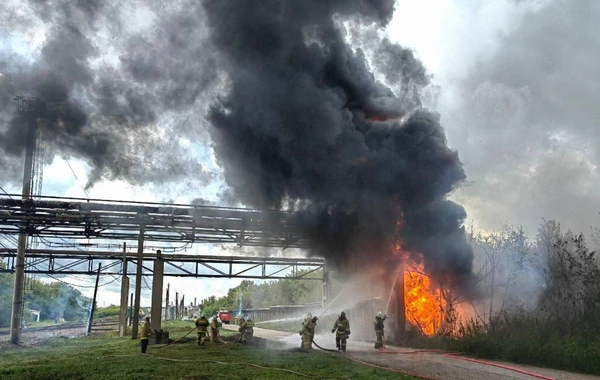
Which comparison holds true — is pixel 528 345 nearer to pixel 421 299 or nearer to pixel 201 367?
pixel 421 299

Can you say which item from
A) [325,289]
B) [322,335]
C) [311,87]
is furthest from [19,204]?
[325,289]

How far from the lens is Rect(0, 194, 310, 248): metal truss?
24.3m

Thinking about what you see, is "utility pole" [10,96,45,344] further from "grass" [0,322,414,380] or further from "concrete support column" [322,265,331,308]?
"concrete support column" [322,265,331,308]

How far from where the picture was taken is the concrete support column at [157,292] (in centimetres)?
2905

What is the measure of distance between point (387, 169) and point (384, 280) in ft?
21.8

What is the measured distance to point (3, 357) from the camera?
2405 centimetres

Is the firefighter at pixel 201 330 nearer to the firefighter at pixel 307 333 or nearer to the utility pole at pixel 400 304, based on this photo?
the firefighter at pixel 307 333

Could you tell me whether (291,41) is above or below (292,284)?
above

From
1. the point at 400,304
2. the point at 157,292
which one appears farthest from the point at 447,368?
the point at 157,292

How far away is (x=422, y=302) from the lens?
24750mm

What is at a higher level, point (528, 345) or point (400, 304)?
point (400, 304)

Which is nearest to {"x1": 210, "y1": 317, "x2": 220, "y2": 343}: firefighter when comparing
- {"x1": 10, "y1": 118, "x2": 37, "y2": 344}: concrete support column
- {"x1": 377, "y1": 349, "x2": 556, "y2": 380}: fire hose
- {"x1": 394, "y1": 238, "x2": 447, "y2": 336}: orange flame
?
{"x1": 377, "y1": 349, "x2": 556, "y2": 380}: fire hose

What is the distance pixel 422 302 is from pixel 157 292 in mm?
14842

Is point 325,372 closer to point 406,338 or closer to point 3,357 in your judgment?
point 406,338
